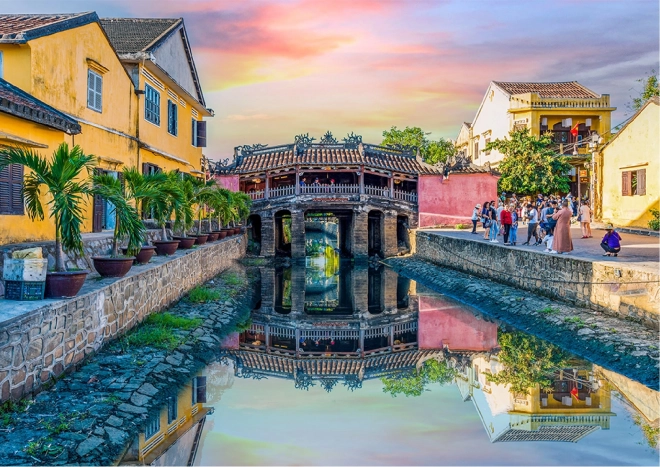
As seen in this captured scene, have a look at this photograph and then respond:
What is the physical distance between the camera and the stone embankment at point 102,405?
242 inches

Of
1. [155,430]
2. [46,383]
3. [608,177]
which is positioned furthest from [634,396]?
[608,177]

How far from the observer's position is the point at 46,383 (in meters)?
7.39

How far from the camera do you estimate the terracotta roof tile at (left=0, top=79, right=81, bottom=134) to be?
9.60 metres

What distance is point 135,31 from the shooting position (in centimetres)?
2095

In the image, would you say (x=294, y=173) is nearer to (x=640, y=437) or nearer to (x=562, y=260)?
(x=562, y=260)

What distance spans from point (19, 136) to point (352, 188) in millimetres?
22124

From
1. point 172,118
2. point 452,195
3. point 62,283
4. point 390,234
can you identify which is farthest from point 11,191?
point 452,195

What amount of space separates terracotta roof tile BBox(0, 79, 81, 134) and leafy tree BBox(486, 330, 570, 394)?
8.65 m

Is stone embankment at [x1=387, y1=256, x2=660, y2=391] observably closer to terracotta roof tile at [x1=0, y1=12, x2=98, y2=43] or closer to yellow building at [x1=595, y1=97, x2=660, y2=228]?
yellow building at [x1=595, y1=97, x2=660, y2=228]

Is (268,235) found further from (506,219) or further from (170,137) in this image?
(506,219)

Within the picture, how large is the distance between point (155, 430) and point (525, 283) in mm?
11485

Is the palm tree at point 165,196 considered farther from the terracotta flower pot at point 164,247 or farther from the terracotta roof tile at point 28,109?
the terracotta roof tile at point 28,109

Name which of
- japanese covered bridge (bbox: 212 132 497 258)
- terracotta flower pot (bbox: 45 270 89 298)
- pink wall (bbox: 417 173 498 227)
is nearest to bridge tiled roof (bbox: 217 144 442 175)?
japanese covered bridge (bbox: 212 132 497 258)

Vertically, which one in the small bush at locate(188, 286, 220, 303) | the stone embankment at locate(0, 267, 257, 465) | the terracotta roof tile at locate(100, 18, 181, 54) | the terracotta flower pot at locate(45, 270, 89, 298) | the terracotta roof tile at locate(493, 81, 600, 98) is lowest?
the stone embankment at locate(0, 267, 257, 465)
